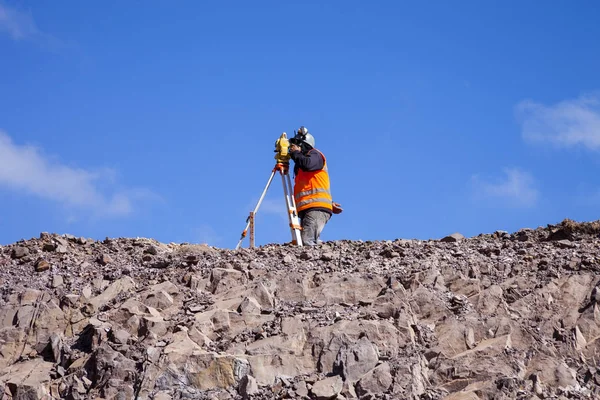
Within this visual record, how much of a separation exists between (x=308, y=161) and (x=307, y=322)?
18.9 feet

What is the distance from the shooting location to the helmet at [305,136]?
18016mm

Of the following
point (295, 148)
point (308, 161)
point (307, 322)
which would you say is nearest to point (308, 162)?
point (308, 161)

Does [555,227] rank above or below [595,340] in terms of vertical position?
above

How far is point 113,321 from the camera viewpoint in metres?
12.6

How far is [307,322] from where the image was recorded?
12.2m

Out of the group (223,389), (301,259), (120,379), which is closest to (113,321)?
(120,379)

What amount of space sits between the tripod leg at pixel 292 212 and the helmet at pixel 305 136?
724mm

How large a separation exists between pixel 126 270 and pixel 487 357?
5.77 meters

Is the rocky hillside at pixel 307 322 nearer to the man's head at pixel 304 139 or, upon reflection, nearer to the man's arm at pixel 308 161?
the man's arm at pixel 308 161

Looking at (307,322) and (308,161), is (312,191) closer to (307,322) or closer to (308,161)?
(308,161)

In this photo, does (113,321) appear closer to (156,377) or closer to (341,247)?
(156,377)

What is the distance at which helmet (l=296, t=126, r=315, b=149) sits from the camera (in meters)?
18.0

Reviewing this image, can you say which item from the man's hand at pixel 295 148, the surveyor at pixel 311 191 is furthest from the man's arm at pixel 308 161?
the man's hand at pixel 295 148

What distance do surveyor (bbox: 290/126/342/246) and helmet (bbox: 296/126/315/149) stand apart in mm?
190
